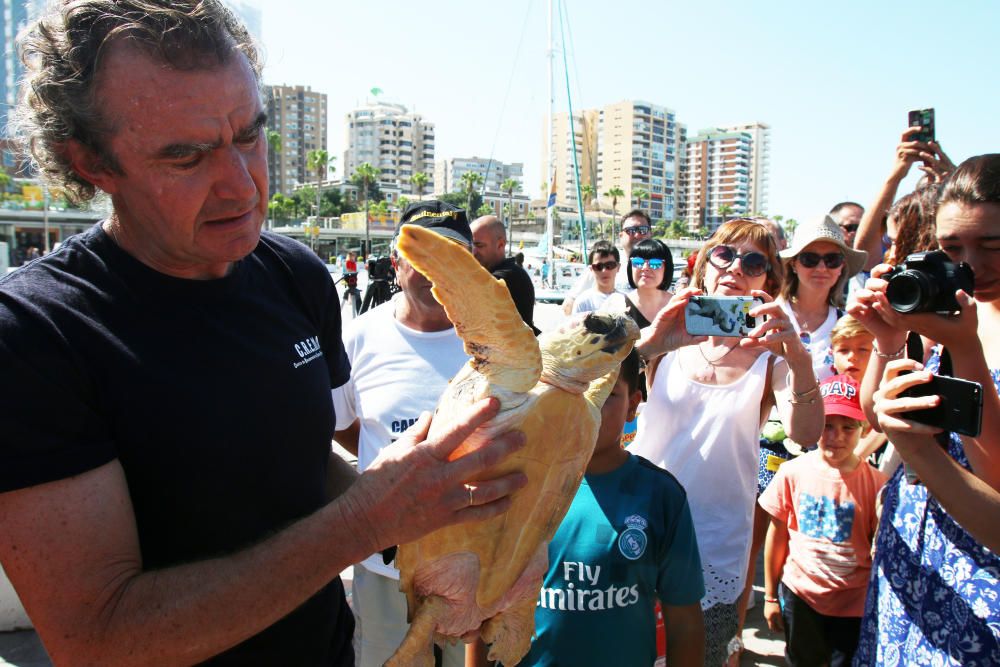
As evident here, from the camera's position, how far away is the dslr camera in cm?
138

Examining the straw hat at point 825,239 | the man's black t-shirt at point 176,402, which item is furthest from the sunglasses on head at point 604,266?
the man's black t-shirt at point 176,402

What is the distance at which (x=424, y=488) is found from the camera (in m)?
1.04

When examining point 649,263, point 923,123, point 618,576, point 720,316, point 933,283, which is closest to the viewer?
point 933,283

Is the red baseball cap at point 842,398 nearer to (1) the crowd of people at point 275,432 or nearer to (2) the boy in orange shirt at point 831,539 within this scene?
(2) the boy in orange shirt at point 831,539

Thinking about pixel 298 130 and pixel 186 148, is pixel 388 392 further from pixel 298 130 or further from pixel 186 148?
pixel 298 130

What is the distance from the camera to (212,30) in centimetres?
112

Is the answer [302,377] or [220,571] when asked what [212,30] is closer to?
[302,377]

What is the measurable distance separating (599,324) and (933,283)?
0.77 meters

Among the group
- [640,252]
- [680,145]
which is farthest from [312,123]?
[640,252]

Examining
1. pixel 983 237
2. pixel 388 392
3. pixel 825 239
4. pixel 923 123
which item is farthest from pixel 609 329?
pixel 923 123

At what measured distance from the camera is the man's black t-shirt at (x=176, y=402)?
2.98 feet

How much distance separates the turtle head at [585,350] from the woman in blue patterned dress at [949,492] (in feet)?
2.28

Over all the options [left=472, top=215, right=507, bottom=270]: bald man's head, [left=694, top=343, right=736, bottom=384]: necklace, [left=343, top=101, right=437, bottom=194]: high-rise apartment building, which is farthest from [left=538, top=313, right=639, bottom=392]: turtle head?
[left=343, top=101, right=437, bottom=194]: high-rise apartment building

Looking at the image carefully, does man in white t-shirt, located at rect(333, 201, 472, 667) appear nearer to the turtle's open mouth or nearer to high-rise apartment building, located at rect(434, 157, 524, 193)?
the turtle's open mouth
